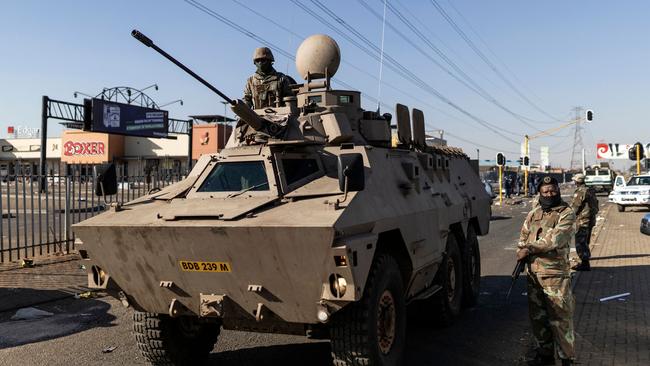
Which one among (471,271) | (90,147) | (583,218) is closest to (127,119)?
(583,218)

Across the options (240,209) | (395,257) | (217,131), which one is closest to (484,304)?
(395,257)

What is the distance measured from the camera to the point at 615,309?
7250 mm

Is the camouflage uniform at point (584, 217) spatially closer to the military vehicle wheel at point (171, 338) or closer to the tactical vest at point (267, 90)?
the tactical vest at point (267, 90)

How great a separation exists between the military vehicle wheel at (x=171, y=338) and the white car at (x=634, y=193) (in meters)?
22.1

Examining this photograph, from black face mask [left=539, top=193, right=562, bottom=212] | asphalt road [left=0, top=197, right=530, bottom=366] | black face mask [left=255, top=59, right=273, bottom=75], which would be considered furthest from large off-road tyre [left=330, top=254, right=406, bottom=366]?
black face mask [left=255, top=59, right=273, bottom=75]

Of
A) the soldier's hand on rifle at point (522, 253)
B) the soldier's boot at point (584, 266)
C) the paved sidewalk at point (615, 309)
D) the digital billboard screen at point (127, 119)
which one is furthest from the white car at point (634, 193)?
the soldier's hand on rifle at point (522, 253)

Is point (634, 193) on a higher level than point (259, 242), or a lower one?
lower

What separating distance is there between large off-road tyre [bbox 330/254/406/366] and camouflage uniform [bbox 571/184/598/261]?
20.9 feet

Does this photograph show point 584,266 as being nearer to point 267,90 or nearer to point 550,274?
point 550,274

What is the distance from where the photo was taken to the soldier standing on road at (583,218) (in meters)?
10.0

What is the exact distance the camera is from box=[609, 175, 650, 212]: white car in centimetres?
→ 2325

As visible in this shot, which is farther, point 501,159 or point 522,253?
point 501,159

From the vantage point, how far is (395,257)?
206 inches

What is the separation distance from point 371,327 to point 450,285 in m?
2.87
